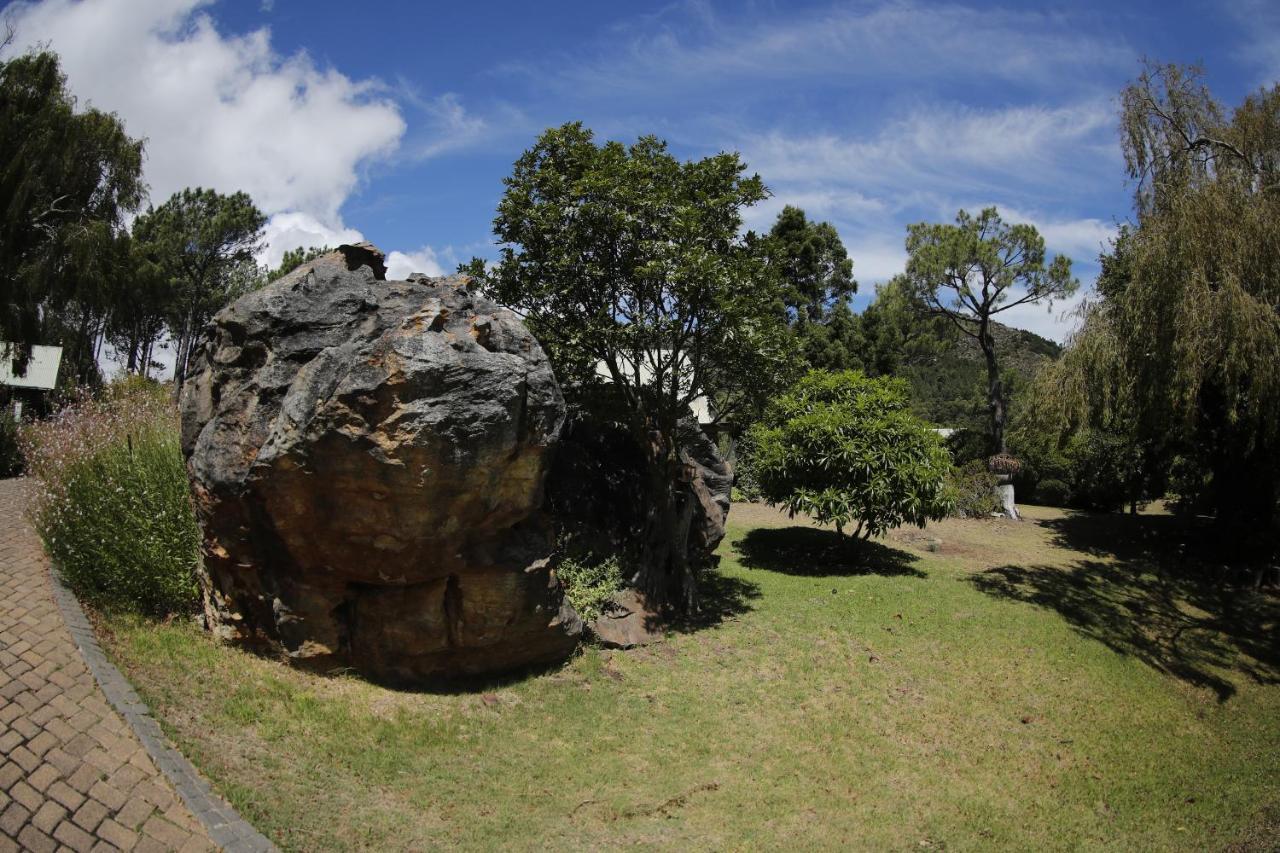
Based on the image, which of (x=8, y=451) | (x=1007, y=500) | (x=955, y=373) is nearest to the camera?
(x=8, y=451)

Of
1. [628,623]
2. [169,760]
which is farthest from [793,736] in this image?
[169,760]

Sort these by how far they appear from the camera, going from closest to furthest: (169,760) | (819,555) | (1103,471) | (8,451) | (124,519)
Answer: (169,760), (124,519), (819,555), (8,451), (1103,471)

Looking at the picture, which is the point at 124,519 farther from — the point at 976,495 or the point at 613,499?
the point at 976,495

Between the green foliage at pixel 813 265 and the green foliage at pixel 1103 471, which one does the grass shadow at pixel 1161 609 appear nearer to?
the green foliage at pixel 1103 471

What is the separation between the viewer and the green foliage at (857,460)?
41.6ft

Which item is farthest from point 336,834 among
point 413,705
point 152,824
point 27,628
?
point 27,628

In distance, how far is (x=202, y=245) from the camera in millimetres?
27266

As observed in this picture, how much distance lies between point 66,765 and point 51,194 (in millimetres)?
17697

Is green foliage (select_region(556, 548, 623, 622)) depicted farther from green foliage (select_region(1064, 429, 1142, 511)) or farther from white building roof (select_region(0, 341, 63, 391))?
white building roof (select_region(0, 341, 63, 391))

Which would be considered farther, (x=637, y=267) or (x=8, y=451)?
(x=8, y=451)

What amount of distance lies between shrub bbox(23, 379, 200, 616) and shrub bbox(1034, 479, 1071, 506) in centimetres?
2149

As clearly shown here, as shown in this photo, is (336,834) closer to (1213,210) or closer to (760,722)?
(760,722)

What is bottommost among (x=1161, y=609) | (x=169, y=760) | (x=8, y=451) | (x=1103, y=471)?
(x=169, y=760)

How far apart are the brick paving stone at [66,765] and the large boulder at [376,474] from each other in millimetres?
1613
